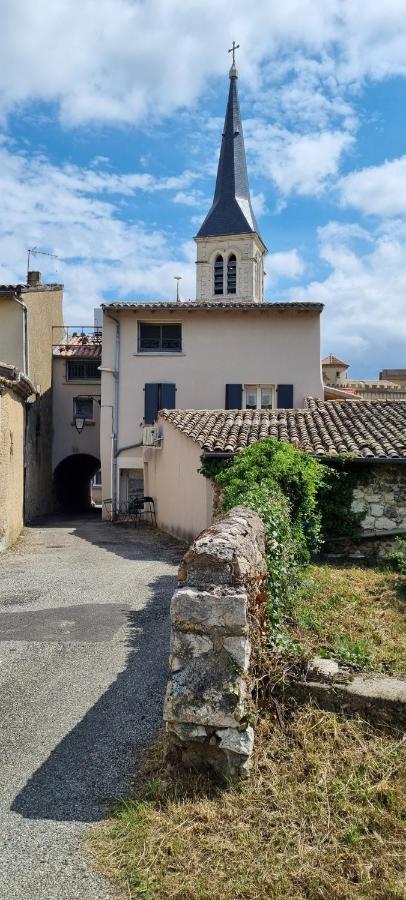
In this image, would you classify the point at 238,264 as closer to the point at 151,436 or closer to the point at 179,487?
the point at 151,436

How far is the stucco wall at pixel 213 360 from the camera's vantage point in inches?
893

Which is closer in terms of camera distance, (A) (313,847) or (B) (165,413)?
(A) (313,847)

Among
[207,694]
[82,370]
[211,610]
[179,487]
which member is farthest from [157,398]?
[207,694]

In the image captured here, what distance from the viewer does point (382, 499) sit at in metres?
12.8

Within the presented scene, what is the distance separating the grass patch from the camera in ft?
16.2

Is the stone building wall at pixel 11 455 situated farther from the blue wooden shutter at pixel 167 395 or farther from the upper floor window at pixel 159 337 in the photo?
the upper floor window at pixel 159 337

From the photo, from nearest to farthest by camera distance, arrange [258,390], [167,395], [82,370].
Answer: [167,395] < [258,390] < [82,370]

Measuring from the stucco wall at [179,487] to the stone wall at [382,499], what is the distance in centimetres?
315

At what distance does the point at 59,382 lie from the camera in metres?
26.1

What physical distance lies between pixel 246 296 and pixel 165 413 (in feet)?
75.7

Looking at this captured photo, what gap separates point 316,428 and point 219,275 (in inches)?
1080

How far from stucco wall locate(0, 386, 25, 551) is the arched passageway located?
8.82m

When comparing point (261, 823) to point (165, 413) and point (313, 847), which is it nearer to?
point (313, 847)

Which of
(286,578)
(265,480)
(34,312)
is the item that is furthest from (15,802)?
(34,312)
